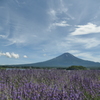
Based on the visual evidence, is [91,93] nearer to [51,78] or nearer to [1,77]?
[51,78]

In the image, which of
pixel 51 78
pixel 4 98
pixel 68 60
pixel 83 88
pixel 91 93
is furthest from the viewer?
pixel 68 60

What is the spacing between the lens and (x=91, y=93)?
3576 mm

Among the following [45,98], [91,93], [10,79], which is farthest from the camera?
[10,79]

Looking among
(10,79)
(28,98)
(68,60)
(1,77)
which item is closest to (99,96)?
(28,98)

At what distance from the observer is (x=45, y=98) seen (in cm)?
280

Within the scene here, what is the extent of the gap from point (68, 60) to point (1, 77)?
185 meters

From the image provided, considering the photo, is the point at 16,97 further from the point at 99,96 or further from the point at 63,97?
the point at 99,96

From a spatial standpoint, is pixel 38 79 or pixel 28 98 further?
pixel 38 79

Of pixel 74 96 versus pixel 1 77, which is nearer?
pixel 74 96

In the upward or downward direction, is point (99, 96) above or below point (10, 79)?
below

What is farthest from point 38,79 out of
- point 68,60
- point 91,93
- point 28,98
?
point 68,60

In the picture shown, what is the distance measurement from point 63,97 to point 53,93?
0.87 feet

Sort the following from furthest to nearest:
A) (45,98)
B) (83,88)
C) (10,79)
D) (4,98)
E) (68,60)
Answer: (68,60) < (10,79) < (83,88) < (45,98) < (4,98)

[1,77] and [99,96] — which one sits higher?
[1,77]
